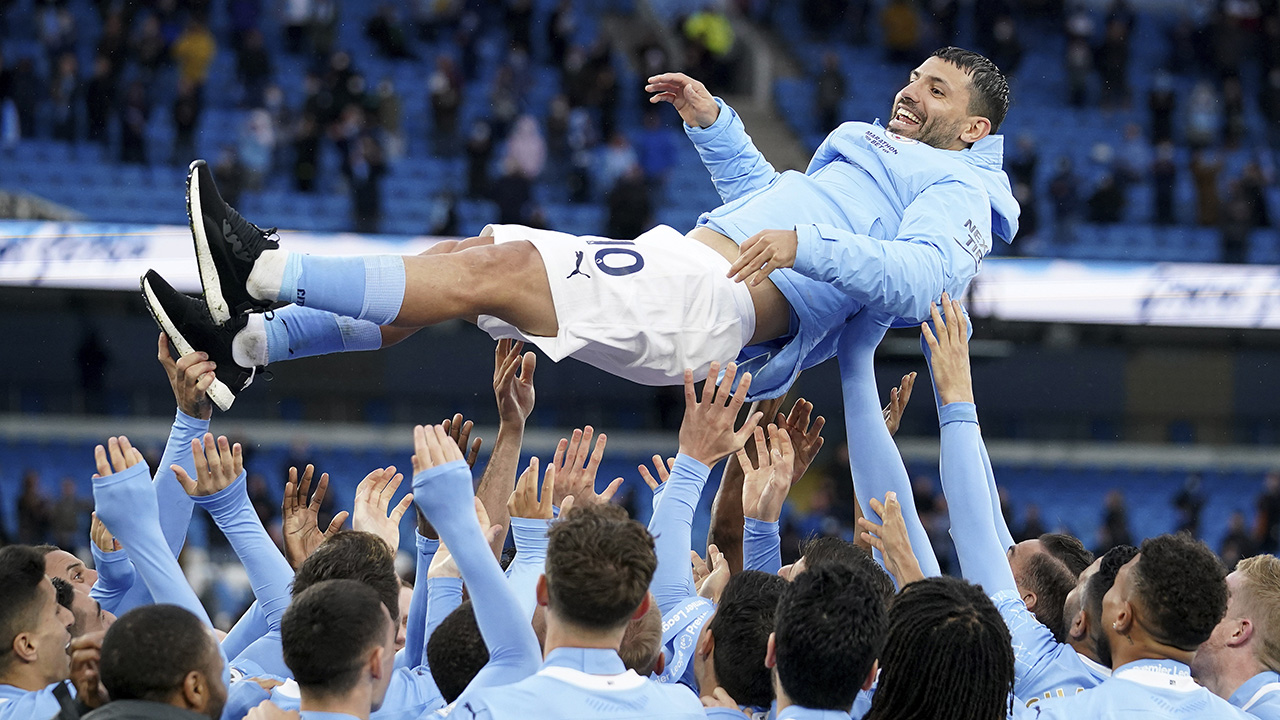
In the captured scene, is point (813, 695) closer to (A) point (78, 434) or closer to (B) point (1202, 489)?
(A) point (78, 434)

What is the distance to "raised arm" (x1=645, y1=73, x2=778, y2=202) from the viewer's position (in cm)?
478

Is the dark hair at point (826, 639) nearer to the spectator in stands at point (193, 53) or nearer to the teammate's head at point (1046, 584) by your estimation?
the teammate's head at point (1046, 584)

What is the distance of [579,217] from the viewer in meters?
13.5

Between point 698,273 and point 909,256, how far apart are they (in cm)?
61

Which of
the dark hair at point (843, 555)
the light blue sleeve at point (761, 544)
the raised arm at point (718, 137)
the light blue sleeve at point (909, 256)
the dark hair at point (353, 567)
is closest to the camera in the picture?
the dark hair at point (353, 567)

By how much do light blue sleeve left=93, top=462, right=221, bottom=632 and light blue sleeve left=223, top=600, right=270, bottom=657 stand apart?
0.59m

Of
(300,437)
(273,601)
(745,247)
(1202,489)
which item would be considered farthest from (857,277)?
(1202,489)

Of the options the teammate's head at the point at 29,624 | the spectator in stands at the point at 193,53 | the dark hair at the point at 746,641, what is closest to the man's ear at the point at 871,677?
the dark hair at the point at 746,641

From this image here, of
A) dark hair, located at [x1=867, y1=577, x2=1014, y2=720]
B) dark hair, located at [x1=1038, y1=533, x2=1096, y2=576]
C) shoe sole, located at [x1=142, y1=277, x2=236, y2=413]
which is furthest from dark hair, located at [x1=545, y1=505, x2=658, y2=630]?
dark hair, located at [x1=1038, y1=533, x2=1096, y2=576]

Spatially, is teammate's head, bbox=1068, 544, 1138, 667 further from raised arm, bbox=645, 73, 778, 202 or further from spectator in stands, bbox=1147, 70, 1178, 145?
spectator in stands, bbox=1147, 70, 1178, 145

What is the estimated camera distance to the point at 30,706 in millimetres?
3035

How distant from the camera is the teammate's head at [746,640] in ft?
9.86

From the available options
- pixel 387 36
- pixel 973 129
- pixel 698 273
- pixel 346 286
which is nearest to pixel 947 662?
pixel 698 273

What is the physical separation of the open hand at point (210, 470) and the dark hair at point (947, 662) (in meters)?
1.86
